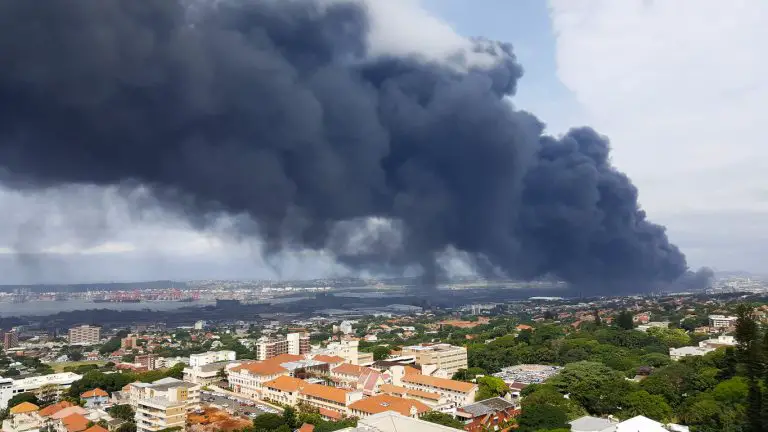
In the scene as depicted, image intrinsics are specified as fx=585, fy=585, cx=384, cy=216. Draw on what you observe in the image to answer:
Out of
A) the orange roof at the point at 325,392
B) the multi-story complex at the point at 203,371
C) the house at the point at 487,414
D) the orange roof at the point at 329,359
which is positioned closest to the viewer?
the house at the point at 487,414

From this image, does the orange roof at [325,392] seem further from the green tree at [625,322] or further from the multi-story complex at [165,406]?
the green tree at [625,322]

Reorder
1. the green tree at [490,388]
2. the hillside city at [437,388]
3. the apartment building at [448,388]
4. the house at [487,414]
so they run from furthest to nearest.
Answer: the green tree at [490,388], the apartment building at [448,388], the house at [487,414], the hillside city at [437,388]

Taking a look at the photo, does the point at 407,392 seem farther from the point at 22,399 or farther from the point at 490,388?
the point at 22,399

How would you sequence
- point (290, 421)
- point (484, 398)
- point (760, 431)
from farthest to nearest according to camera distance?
point (484, 398) → point (290, 421) → point (760, 431)

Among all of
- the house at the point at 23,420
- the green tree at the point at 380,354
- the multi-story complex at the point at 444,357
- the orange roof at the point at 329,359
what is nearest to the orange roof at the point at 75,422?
the house at the point at 23,420

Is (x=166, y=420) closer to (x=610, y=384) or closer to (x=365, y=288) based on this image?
(x=610, y=384)

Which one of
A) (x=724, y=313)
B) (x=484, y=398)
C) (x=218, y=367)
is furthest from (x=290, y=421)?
(x=724, y=313)

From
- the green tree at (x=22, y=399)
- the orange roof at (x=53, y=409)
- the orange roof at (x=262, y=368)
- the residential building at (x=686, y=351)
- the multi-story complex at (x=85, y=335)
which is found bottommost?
the multi-story complex at (x=85, y=335)

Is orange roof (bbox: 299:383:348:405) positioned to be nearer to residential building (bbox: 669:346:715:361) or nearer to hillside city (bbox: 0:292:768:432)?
hillside city (bbox: 0:292:768:432)
